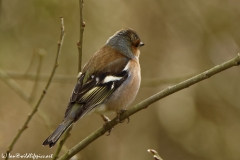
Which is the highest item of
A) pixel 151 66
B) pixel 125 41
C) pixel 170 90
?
pixel 125 41

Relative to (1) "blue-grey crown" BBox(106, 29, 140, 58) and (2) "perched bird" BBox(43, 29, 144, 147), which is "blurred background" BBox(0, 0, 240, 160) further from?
(2) "perched bird" BBox(43, 29, 144, 147)

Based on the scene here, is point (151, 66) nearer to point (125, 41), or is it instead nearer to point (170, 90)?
point (125, 41)

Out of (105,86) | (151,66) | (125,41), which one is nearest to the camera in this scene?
(105,86)

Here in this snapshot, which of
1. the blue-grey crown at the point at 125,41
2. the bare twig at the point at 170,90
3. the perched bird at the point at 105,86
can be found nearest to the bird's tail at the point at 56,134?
the perched bird at the point at 105,86

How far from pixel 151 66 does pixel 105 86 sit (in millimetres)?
3711

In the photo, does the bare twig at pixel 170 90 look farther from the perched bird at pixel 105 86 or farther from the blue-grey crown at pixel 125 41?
the blue-grey crown at pixel 125 41

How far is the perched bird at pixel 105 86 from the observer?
14.5 feet

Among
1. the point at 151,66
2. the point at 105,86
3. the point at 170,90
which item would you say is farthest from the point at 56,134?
the point at 151,66

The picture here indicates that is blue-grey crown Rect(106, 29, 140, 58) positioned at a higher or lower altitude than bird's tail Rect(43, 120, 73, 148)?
higher

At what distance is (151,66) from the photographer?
8273 millimetres

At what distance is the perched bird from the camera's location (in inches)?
174

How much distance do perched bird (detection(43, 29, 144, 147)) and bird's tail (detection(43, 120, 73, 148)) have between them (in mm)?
21

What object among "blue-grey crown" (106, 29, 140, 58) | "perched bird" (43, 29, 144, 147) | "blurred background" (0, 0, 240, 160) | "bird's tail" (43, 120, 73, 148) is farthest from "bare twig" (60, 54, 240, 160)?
"blurred background" (0, 0, 240, 160)

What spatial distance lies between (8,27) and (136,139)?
11.1 feet
